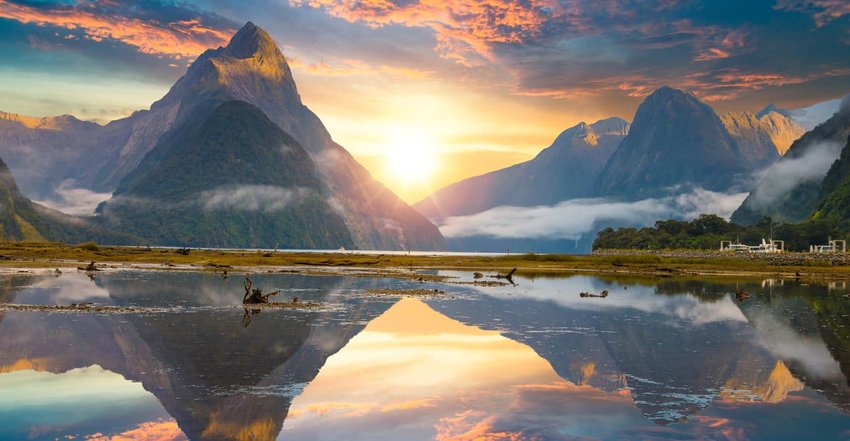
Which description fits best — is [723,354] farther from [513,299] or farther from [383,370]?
[513,299]

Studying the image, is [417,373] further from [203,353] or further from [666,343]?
[666,343]

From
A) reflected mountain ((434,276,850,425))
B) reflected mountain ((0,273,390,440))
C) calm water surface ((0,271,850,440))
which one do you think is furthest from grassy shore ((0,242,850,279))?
calm water surface ((0,271,850,440))

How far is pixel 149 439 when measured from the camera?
Answer: 2092cm

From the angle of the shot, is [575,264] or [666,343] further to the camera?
[575,264]

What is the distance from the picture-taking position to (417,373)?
33.1 m

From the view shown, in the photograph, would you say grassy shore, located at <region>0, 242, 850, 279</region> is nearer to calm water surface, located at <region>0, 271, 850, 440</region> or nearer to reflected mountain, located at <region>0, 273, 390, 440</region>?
reflected mountain, located at <region>0, 273, 390, 440</region>

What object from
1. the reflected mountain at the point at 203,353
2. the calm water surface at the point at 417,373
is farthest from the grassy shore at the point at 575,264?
the calm water surface at the point at 417,373

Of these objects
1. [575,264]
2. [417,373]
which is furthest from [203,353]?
[575,264]

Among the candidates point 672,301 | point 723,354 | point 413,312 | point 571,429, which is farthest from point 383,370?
point 672,301

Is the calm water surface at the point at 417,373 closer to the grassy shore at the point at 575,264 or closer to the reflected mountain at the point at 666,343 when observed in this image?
the reflected mountain at the point at 666,343

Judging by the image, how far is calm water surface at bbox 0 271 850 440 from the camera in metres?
23.1

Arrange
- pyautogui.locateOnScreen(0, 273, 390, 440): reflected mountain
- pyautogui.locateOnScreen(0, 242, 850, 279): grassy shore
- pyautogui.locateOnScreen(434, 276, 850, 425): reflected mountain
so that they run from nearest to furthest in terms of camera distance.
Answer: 1. pyautogui.locateOnScreen(0, 273, 390, 440): reflected mountain
2. pyautogui.locateOnScreen(434, 276, 850, 425): reflected mountain
3. pyautogui.locateOnScreen(0, 242, 850, 279): grassy shore

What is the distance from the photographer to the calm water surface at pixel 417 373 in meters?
23.1

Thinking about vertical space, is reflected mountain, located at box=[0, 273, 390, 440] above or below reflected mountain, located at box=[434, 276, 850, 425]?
below
